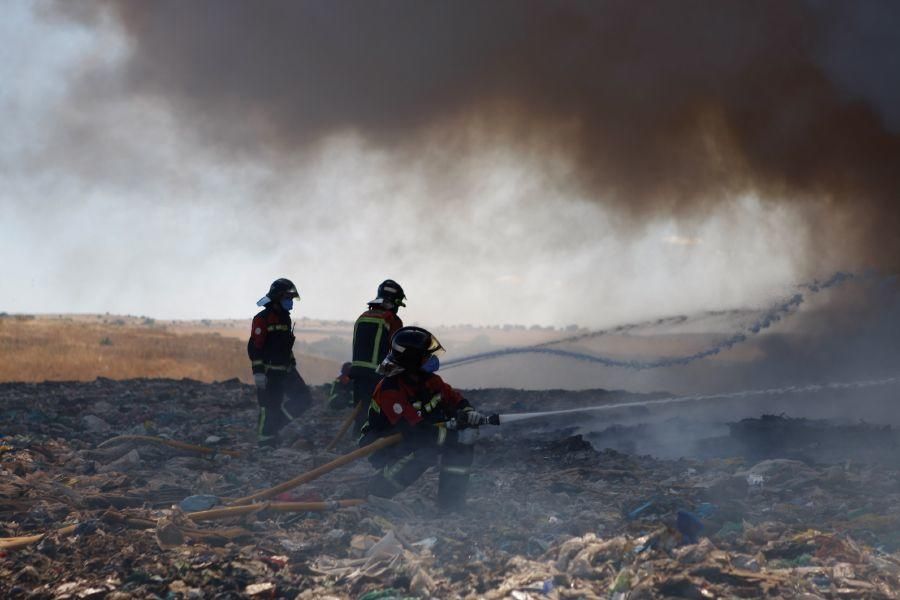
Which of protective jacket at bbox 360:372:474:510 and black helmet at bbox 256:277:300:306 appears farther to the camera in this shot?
black helmet at bbox 256:277:300:306

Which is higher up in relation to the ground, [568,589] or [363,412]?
[363,412]

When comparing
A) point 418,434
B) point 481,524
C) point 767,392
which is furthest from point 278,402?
point 767,392

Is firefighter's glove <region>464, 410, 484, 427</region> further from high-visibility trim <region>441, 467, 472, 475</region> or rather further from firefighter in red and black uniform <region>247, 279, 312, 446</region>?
firefighter in red and black uniform <region>247, 279, 312, 446</region>

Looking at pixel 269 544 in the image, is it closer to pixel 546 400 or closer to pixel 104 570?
pixel 104 570

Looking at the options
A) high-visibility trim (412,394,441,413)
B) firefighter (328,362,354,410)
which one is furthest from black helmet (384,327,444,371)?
firefighter (328,362,354,410)

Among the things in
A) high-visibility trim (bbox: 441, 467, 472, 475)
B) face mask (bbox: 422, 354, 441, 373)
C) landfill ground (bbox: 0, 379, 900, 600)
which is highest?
face mask (bbox: 422, 354, 441, 373)

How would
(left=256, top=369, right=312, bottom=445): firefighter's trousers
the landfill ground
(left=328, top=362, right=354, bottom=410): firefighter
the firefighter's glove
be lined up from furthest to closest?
(left=256, top=369, right=312, bottom=445): firefighter's trousers, (left=328, top=362, right=354, bottom=410): firefighter, the firefighter's glove, the landfill ground

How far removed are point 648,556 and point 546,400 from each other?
9.94 meters

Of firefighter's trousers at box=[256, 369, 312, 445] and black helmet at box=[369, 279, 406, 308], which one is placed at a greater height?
black helmet at box=[369, 279, 406, 308]

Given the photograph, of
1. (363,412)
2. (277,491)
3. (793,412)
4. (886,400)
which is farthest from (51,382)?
(886,400)

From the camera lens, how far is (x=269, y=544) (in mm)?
7094

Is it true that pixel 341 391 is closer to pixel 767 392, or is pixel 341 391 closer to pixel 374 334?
pixel 374 334

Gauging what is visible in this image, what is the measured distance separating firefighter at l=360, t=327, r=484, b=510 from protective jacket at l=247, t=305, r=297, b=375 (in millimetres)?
3698

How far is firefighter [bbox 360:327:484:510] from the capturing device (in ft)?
25.4
